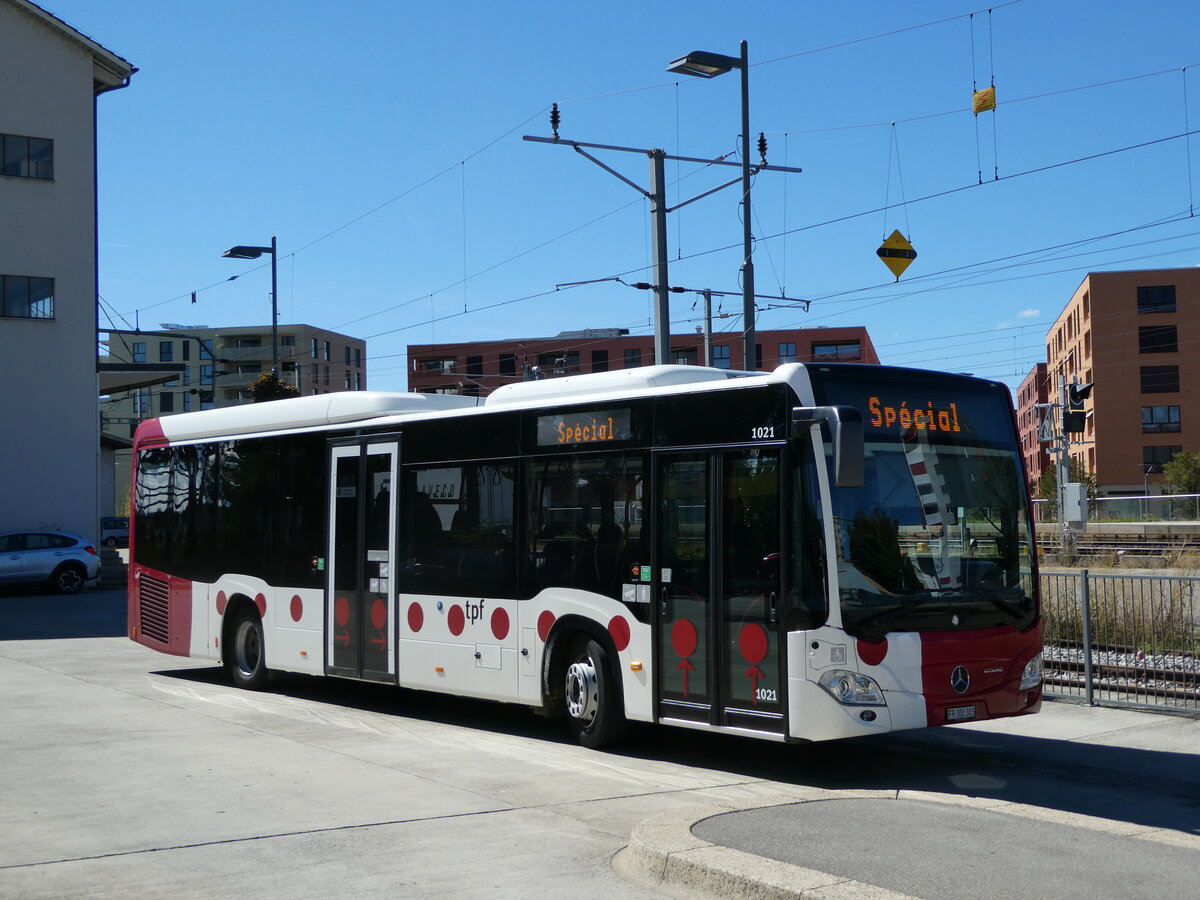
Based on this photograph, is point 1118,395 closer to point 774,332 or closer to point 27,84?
point 774,332

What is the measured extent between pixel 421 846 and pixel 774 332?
95080mm

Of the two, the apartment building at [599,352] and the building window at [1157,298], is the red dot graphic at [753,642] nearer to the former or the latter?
the building window at [1157,298]

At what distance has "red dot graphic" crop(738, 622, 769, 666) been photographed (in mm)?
9125

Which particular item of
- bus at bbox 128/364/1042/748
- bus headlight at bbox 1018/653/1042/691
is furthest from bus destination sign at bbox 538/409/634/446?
bus headlight at bbox 1018/653/1042/691

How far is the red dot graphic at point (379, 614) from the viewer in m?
12.7

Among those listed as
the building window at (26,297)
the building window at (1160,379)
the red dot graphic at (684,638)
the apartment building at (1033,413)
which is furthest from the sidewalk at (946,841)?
the apartment building at (1033,413)

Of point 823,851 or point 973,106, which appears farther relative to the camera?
point 973,106

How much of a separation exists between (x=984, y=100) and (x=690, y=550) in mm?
13864

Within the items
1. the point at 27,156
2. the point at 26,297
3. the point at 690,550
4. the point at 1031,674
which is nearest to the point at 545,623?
the point at 690,550

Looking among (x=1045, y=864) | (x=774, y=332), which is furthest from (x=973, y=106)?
(x=774, y=332)

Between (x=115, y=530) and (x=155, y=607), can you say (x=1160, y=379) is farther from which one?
(x=155, y=607)

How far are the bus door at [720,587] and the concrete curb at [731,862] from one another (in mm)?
1414

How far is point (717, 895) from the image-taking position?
20.2 ft

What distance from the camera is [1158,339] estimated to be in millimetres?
79562
